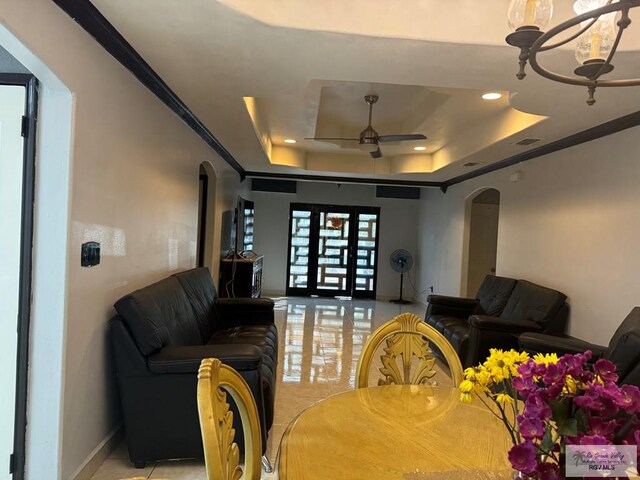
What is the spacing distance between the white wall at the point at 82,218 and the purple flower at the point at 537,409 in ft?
6.26

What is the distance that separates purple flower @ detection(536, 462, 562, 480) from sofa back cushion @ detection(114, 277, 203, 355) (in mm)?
Answer: 2036

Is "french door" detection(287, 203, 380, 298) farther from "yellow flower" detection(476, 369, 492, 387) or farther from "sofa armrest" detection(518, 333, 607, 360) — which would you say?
"yellow flower" detection(476, 369, 492, 387)

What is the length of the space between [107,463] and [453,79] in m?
2.96

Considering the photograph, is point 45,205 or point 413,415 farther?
point 45,205

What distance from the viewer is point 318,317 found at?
22.4ft

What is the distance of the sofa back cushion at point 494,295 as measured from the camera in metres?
4.73

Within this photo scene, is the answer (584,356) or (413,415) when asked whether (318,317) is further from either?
(584,356)

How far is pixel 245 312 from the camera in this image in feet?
13.7

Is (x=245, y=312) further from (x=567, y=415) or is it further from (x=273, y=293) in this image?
(x=273, y=293)

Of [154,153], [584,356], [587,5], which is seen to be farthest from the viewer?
[154,153]

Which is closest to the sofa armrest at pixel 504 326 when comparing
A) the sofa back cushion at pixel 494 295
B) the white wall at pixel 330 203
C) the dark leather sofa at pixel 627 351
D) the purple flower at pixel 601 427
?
the dark leather sofa at pixel 627 351

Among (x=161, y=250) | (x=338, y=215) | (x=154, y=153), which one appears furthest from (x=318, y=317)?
(x=154, y=153)

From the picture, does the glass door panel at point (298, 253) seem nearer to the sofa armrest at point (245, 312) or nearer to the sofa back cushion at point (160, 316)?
the sofa armrest at point (245, 312)

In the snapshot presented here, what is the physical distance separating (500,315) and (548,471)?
427cm
